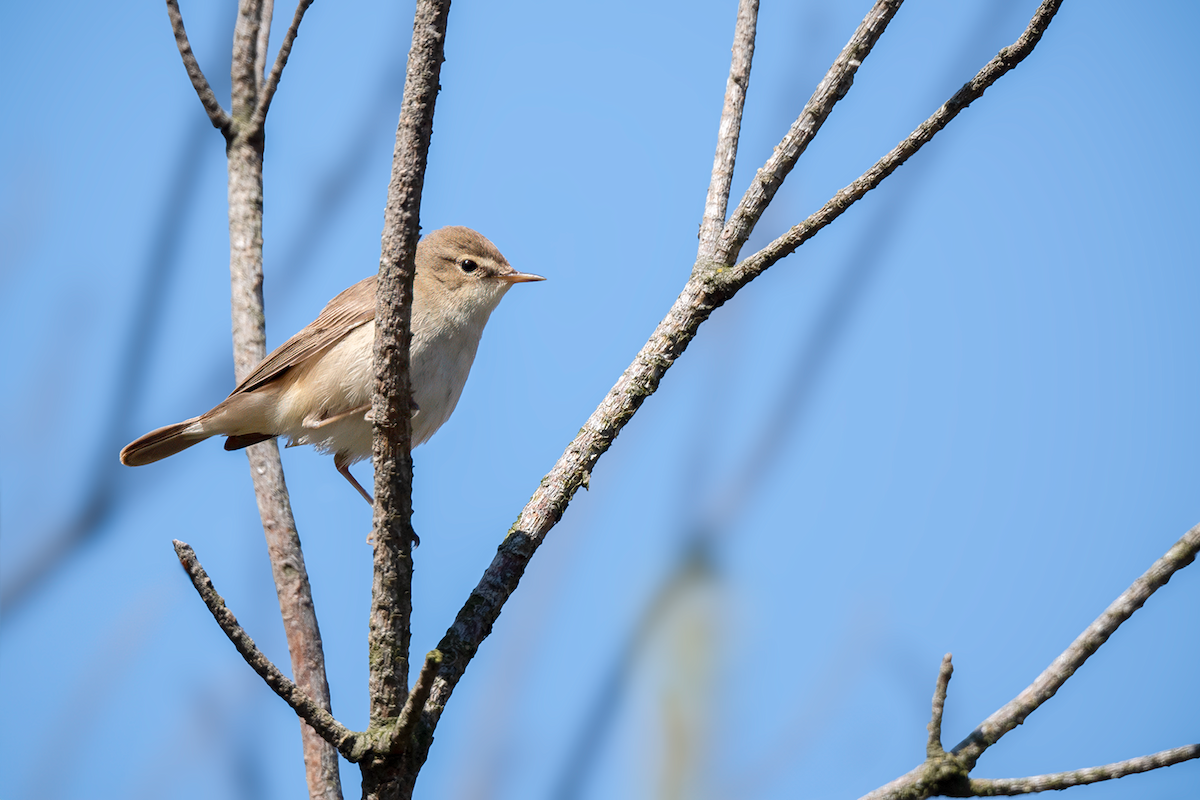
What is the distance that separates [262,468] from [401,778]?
2.39 meters

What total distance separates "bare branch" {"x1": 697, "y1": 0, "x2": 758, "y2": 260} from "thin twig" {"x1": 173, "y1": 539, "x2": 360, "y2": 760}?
84.1 inches

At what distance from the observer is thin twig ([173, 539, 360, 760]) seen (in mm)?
2475

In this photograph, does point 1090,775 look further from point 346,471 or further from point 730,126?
point 346,471

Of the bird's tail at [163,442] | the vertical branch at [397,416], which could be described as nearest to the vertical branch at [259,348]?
the bird's tail at [163,442]

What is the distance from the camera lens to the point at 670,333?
11.4 ft

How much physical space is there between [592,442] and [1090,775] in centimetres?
181

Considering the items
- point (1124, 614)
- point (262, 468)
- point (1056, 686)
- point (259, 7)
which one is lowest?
point (1056, 686)

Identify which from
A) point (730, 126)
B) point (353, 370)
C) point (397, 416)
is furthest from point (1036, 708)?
point (353, 370)

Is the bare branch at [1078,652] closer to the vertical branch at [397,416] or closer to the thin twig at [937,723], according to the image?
the thin twig at [937,723]

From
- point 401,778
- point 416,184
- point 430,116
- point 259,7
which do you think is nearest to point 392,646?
point 401,778

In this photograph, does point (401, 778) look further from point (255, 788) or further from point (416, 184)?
point (416, 184)

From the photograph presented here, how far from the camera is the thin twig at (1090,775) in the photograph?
2.50m

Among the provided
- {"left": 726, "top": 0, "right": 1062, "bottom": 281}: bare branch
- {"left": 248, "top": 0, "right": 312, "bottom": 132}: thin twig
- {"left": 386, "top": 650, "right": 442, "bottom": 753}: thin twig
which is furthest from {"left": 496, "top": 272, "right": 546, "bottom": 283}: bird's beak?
{"left": 386, "top": 650, "right": 442, "bottom": 753}: thin twig

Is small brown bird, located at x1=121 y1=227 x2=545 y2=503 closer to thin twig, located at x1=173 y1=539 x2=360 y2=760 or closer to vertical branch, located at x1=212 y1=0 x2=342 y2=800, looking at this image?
vertical branch, located at x1=212 y1=0 x2=342 y2=800
